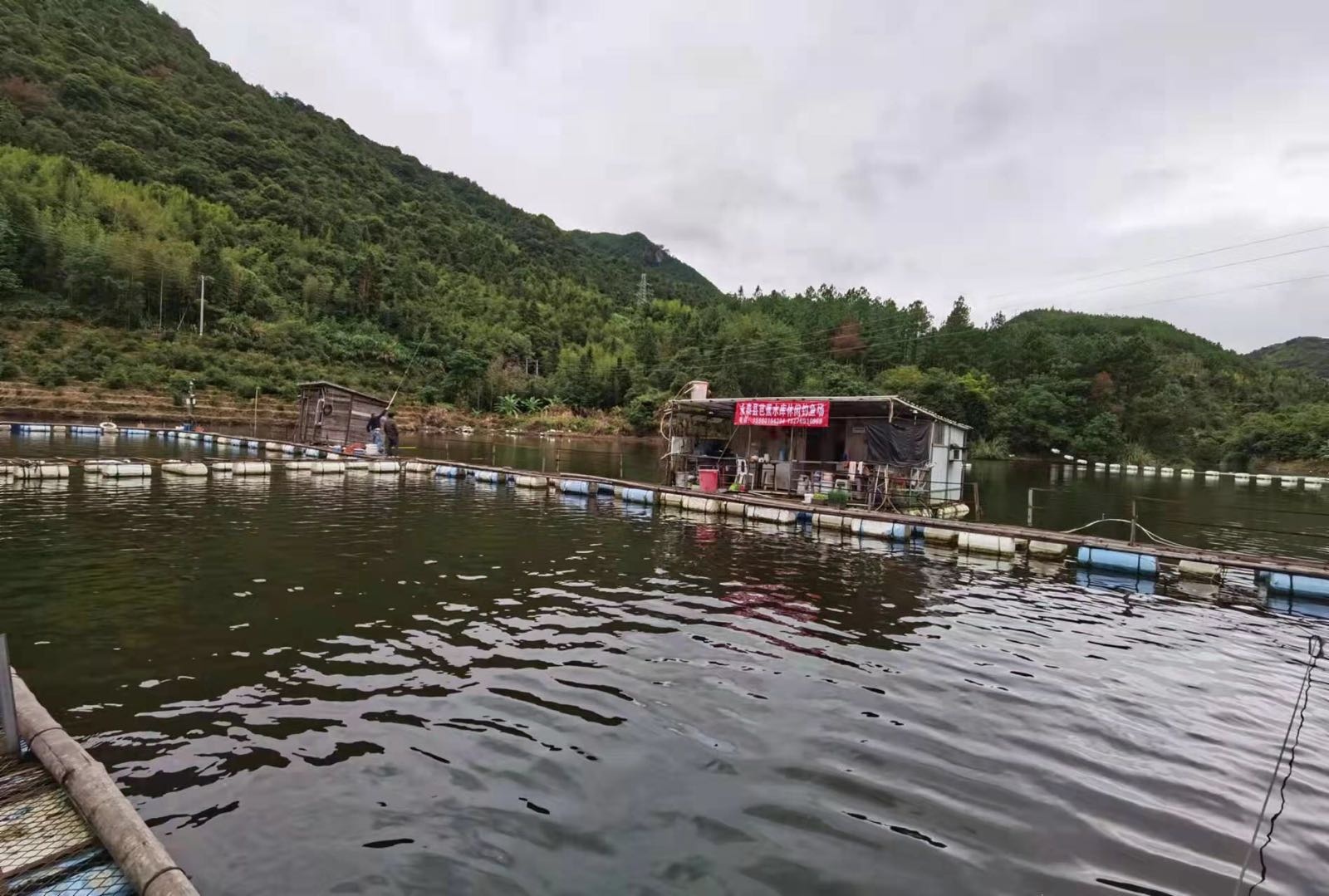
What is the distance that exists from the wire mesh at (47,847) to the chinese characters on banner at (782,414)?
2363 centimetres

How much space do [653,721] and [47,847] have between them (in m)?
5.10

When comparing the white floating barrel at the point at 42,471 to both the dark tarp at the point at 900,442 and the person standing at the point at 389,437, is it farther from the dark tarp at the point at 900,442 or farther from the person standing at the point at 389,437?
the dark tarp at the point at 900,442

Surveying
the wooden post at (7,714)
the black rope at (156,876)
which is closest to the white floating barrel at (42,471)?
the wooden post at (7,714)

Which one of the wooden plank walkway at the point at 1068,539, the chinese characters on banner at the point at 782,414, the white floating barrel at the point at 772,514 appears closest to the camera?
the wooden plank walkway at the point at 1068,539

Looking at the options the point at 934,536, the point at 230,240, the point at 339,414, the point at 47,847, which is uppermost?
the point at 230,240

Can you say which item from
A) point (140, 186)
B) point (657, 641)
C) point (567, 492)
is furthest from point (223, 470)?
point (140, 186)

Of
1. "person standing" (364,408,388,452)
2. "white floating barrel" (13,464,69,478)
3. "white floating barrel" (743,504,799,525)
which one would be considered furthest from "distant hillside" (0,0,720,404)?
"white floating barrel" (743,504,799,525)

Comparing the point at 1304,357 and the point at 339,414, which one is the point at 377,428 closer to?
the point at 339,414

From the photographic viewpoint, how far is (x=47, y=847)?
390 centimetres

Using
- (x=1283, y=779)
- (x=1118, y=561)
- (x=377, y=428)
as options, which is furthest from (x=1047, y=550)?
(x=377, y=428)

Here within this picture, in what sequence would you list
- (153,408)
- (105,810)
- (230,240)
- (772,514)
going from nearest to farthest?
(105,810) → (772,514) → (153,408) → (230,240)

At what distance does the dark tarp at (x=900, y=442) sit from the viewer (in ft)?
80.7

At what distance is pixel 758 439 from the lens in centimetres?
2950

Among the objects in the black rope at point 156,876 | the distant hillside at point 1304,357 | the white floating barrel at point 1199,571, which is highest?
the distant hillside at point 1304,357
